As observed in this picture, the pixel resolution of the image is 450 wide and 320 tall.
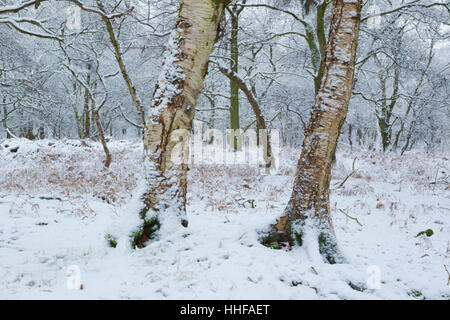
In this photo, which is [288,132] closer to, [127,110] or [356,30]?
[127,110]

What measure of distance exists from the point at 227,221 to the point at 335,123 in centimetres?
236

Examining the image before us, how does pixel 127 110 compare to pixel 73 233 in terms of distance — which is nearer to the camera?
pixel 73 233

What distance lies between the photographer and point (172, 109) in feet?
10.1

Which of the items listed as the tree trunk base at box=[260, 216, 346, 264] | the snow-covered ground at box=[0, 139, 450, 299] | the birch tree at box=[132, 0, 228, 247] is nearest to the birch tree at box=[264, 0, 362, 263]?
the tree trunk base at box=[260, 216, 346, 264]

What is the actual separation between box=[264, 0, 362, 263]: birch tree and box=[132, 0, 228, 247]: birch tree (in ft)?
4.90

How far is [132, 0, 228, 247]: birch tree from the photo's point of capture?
3082 mm

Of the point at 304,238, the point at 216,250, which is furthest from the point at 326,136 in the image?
the point at 216,250

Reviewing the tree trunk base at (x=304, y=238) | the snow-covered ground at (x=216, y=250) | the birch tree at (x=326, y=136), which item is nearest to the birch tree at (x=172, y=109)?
the snow-covered ground at (x=216, y=250)

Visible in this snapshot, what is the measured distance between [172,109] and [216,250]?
175cm

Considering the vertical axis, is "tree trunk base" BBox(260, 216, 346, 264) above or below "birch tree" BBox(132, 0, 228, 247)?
below

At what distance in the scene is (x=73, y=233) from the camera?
386cm

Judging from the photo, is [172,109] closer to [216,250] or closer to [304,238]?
[216,250]

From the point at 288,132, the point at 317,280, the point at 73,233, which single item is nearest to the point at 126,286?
the point at 317,280

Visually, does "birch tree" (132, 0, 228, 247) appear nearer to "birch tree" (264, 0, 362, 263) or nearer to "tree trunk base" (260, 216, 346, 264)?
"tree trunk base" (260, 216, 346, 264)
